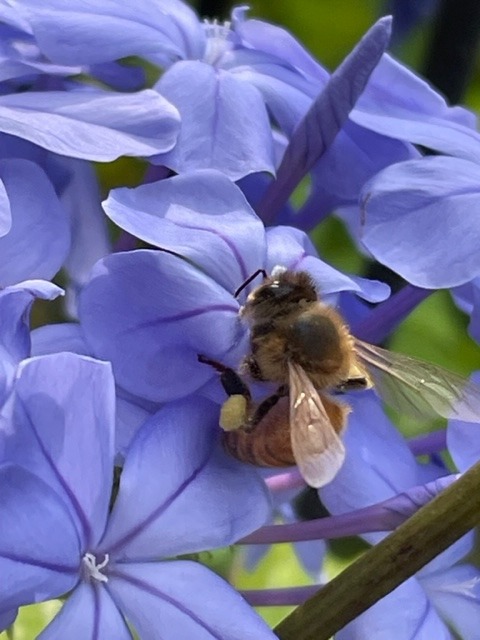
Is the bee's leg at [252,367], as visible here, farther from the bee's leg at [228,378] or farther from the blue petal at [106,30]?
the blue petal at [106,30]

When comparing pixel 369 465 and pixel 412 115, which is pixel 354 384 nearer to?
pixel 369 465

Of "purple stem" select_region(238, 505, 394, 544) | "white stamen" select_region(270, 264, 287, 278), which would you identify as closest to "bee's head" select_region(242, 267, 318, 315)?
"white stamen" select_region(270, 264, 287, 278)

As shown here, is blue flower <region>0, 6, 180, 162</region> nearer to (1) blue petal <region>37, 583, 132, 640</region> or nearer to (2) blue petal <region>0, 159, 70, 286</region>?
(2) blue petal <region>0, 159, 70, 286</region>

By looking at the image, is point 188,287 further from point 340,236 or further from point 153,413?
point 340,236

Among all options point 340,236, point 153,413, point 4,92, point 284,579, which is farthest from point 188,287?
Answer: point 340,236

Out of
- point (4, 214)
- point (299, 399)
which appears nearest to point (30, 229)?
point (4, 214)

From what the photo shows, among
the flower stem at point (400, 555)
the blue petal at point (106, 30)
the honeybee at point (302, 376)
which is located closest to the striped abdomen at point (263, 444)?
the honeybee at point (302, 376)
